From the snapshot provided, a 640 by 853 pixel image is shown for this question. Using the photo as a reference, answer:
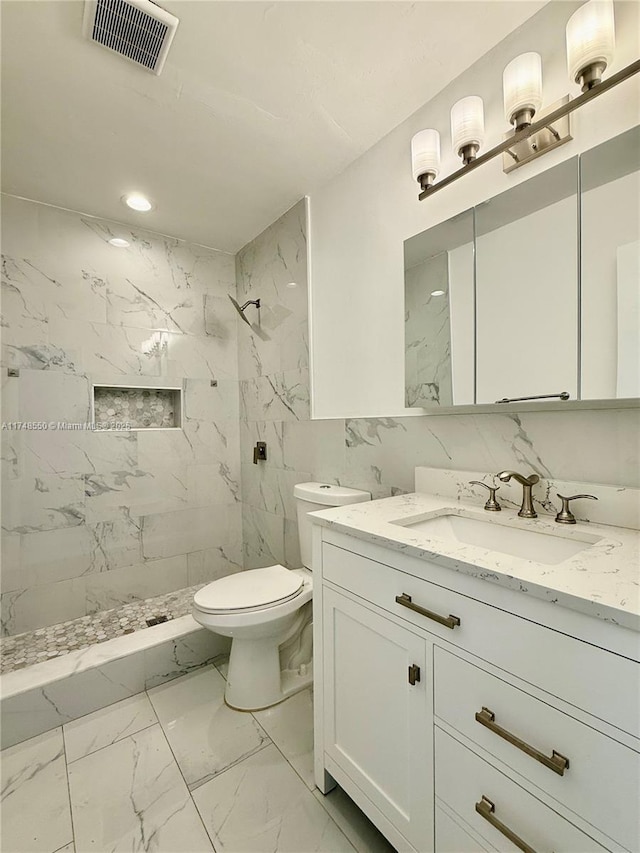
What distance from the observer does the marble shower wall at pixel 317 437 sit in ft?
3.58

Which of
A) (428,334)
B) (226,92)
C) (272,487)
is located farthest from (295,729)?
(226,92)

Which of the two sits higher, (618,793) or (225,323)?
(225,323)

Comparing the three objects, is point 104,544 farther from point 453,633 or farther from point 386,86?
point 386,86

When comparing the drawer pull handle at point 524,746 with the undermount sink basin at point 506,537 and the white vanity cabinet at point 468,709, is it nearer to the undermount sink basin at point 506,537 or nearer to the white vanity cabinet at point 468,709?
the white vanity cabinet at point 468,709

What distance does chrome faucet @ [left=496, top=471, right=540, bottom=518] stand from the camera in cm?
112

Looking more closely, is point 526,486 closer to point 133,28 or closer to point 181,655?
point 181,655

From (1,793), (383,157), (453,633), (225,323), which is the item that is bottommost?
(1,793)

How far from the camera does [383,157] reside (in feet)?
5.58

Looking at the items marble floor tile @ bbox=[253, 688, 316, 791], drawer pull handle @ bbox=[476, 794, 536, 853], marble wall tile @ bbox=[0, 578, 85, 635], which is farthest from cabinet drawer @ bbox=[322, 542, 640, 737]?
marble wall tile @ bbox=[0, 578, 85, 635]

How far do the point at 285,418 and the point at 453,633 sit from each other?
5.39 ft

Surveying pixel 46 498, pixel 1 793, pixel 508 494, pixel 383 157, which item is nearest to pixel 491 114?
pixel 383 157

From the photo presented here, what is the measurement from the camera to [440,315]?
1427 millimetres

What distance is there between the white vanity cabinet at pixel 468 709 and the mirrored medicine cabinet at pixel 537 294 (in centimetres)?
63

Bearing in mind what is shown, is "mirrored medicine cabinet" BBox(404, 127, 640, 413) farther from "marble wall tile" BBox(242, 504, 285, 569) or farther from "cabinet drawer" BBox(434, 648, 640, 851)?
"marble wall tile" BBox(242, 504, 285, 569)
